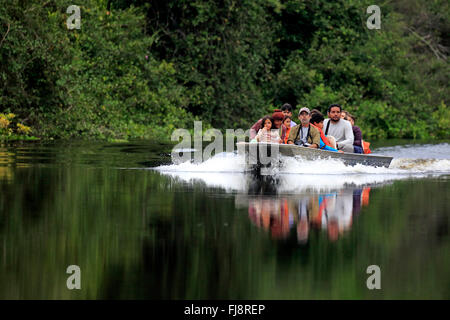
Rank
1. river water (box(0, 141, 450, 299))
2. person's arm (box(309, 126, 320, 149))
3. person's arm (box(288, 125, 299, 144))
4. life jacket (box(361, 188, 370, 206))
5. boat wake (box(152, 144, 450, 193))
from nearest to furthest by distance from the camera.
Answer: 1. river water (box(0, 141, 450, 299))
2. life jacket (box(361, 188, 370, 206))
3. boat wake (box(152, 144, 450, 193))
4. person's arm (box(309, 126, 320, 149))
5. person's arm (box(288, 125, 299, 144))

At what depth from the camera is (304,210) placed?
12.1 metres

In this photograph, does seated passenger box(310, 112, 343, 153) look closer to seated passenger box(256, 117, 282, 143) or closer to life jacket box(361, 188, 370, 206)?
seated passenger box(256, 117, 282, 143)

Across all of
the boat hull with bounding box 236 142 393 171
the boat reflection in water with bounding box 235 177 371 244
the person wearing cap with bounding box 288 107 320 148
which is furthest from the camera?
the person wearing cap with bounding box 288 107 320 148

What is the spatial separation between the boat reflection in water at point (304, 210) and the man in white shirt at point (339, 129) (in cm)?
491

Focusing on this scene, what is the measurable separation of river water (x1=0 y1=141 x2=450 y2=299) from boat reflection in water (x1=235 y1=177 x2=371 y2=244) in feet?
0.06

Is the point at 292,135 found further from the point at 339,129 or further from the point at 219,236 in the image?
the point at 219,236

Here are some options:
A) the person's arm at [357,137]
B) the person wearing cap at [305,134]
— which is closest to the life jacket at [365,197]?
the person wearing cap at [305,134]

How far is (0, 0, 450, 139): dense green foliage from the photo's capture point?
2973 centimetres

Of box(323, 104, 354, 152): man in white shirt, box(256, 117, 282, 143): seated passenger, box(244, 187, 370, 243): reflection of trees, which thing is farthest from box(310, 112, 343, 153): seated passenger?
box(244, 187, 370, 243): reflection of trees

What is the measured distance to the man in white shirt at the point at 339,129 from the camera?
68.0 feet

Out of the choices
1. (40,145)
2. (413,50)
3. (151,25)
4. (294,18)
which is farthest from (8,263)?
(413,50)

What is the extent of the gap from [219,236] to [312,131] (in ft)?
34.5

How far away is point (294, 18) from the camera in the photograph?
151ft
